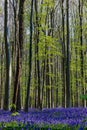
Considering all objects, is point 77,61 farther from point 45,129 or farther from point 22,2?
point 45,129

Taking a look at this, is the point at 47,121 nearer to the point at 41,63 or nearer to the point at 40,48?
the point at 40,48

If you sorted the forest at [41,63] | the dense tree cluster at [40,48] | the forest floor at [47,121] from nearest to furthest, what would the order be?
the forest floor at [47,121], the forest at [41,63], the dense tree cluster at [40,48]

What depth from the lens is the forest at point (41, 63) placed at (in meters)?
8.39

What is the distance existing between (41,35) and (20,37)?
36.6 ft

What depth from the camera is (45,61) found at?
95.3ft

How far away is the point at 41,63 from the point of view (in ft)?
116

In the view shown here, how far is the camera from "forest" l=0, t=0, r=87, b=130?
8.39 metres

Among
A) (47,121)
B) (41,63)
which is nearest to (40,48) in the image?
(41,63)

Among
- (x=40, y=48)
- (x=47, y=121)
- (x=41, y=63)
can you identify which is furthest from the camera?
(x=41, y=63)

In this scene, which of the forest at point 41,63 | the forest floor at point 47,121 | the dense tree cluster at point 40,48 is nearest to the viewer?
the forest floor at point 47,121

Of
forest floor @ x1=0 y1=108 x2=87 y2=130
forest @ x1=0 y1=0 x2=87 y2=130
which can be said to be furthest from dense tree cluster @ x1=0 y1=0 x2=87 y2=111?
forest floor @ x1=0 y1=108 x2=87 y2=130

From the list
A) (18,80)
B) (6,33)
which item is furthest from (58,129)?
(6,33)

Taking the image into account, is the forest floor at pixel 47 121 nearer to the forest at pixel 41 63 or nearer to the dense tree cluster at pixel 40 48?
the forest at pixel 41 63

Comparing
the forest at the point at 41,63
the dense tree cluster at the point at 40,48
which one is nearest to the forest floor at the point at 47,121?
the forest at the point at 41,63
